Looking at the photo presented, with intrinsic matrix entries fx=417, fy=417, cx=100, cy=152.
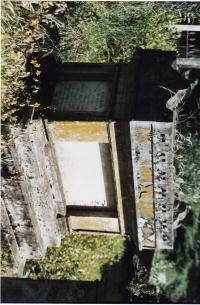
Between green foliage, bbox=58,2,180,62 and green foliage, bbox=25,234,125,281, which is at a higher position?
green foliage, bbox=58,2,180,62

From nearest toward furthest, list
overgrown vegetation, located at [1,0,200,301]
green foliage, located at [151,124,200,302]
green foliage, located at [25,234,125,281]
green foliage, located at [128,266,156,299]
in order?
overgrown vegetation, located at [1,0,200,301] → green foliage, located at [128,266,156,299] → green foliage, located at [25,234,125,281] → green foliage, located at [151,124,200,302]

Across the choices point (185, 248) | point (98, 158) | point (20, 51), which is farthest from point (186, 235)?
point (20, 51)

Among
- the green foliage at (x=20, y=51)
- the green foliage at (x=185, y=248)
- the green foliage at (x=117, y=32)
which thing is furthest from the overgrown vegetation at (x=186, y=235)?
the green foliage at (x=20, y=51)

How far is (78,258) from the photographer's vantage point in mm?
8641

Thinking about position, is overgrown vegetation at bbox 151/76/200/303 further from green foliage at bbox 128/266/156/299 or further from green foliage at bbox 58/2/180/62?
green foliage at bbox 128/266/156/299

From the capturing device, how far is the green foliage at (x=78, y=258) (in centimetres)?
789

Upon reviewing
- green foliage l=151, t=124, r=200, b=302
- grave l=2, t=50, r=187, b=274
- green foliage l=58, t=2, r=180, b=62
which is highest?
green foliage l=58, t=2, r=180, b=62

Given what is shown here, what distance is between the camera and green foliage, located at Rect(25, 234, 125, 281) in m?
7.89

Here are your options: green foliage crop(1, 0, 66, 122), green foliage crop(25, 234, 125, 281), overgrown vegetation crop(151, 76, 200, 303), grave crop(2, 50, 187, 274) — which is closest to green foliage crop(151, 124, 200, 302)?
overgrown vegetation crop(151, 76, 200, 303)

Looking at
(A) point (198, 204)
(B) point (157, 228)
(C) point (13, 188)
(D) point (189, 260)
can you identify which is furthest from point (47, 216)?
(D) point (189, 260)

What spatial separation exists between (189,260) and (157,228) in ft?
19.2

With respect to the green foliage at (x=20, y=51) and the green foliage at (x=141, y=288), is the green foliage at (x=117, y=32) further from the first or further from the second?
the green foliage at (x=141, y=288)

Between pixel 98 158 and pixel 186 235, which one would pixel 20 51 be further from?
pixel 186 235

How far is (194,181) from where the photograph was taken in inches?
328
